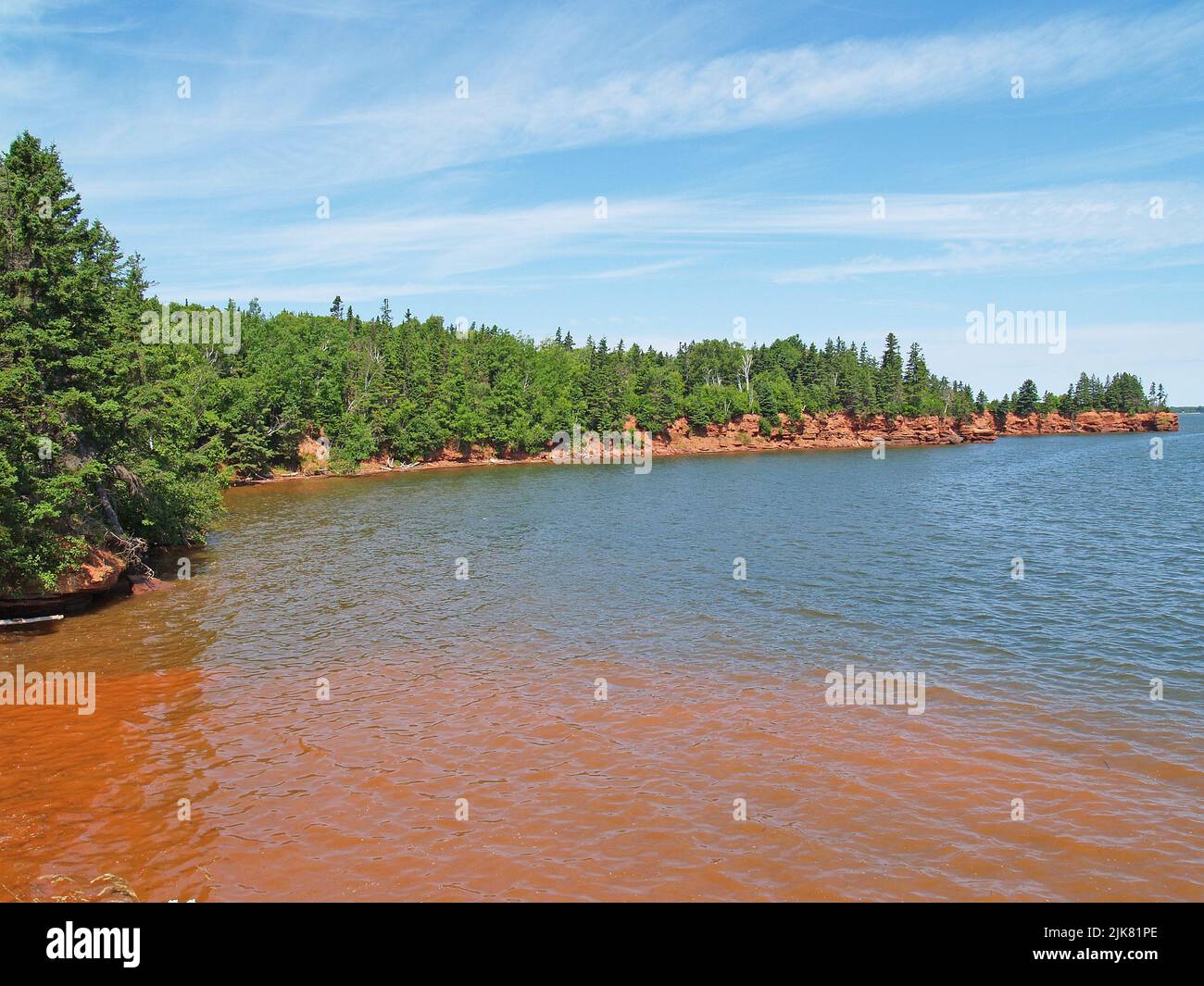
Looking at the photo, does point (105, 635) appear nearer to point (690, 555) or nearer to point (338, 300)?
point (690, 555)

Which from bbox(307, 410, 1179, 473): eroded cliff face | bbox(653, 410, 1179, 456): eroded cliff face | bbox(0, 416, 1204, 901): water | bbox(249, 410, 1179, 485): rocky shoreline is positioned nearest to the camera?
bbox(0, 416, 1204, 901): water

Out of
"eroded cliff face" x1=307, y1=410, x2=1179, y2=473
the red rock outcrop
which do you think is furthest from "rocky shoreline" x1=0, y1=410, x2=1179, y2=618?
the red rock outcrop

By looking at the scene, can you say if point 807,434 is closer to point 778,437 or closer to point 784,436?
point 784,436

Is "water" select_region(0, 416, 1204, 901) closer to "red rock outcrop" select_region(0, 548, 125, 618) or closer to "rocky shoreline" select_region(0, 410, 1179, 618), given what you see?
"red rock outcrop" select_region(0, 548, 125, 618)

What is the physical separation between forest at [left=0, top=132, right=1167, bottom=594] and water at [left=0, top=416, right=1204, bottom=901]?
407 cm

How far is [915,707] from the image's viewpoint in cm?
1767

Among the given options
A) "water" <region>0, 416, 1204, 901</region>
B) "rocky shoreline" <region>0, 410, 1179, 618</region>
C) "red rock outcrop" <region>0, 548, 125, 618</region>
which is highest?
"rocky shoreline" <region>0, 410, 1179, 618</region>

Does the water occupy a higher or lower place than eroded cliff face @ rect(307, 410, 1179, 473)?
lower

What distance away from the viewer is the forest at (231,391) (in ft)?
77.2

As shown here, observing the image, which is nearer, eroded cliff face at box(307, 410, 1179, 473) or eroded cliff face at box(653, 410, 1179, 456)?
eroded cliff face at box(307, 410, 1179, 473)

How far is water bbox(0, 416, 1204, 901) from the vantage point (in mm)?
11320
